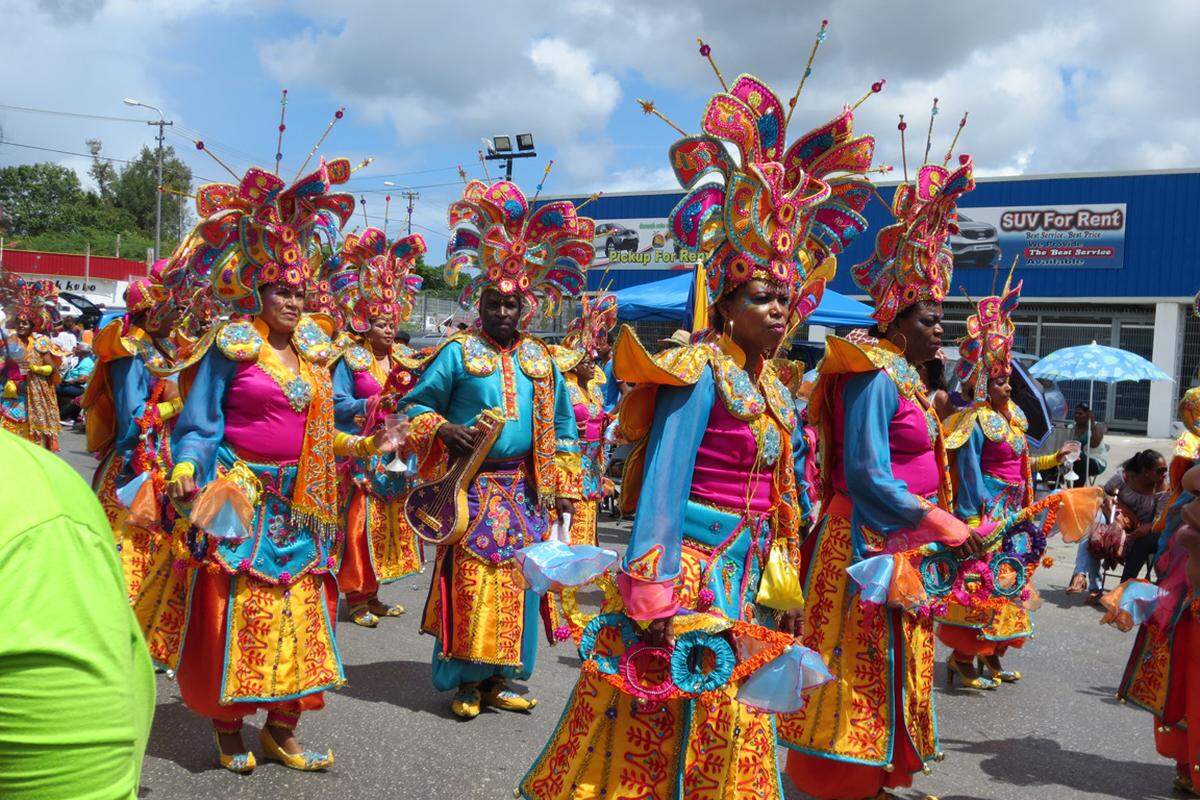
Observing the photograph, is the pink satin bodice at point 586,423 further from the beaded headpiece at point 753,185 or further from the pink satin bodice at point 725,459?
the pink satin bodice at point 725,459

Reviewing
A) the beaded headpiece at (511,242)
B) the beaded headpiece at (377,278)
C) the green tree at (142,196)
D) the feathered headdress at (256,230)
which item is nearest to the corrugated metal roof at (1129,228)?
the beaded headpiece at (377,278)

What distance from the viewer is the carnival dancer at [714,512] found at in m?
3.00

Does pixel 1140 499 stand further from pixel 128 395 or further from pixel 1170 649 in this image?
pixel 128 395

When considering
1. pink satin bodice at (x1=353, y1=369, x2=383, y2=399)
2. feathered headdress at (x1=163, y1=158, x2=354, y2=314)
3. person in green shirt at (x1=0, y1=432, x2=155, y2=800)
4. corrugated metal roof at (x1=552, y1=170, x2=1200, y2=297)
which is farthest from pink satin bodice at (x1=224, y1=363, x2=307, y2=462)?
corrugated metal roof at (x1=552, y1=170, x2=1200, y2=297)

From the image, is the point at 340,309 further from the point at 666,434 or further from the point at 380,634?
the point at 666,434

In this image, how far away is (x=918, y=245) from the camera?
437 centimetres

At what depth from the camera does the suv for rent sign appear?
23.4 meters

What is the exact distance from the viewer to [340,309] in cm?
934

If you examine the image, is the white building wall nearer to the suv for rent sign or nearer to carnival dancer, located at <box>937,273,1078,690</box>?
the suv for rent sign

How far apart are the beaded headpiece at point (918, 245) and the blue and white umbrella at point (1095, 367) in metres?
10.3

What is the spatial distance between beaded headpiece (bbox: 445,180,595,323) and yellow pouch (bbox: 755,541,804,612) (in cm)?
261

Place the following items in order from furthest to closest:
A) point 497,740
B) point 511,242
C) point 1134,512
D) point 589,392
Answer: point 589,392 → point 1134,512 → point 511,242 → point 497,740

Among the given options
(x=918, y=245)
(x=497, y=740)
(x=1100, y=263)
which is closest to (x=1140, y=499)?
(x=918, y=245)

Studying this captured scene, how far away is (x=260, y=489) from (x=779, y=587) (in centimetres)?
224
